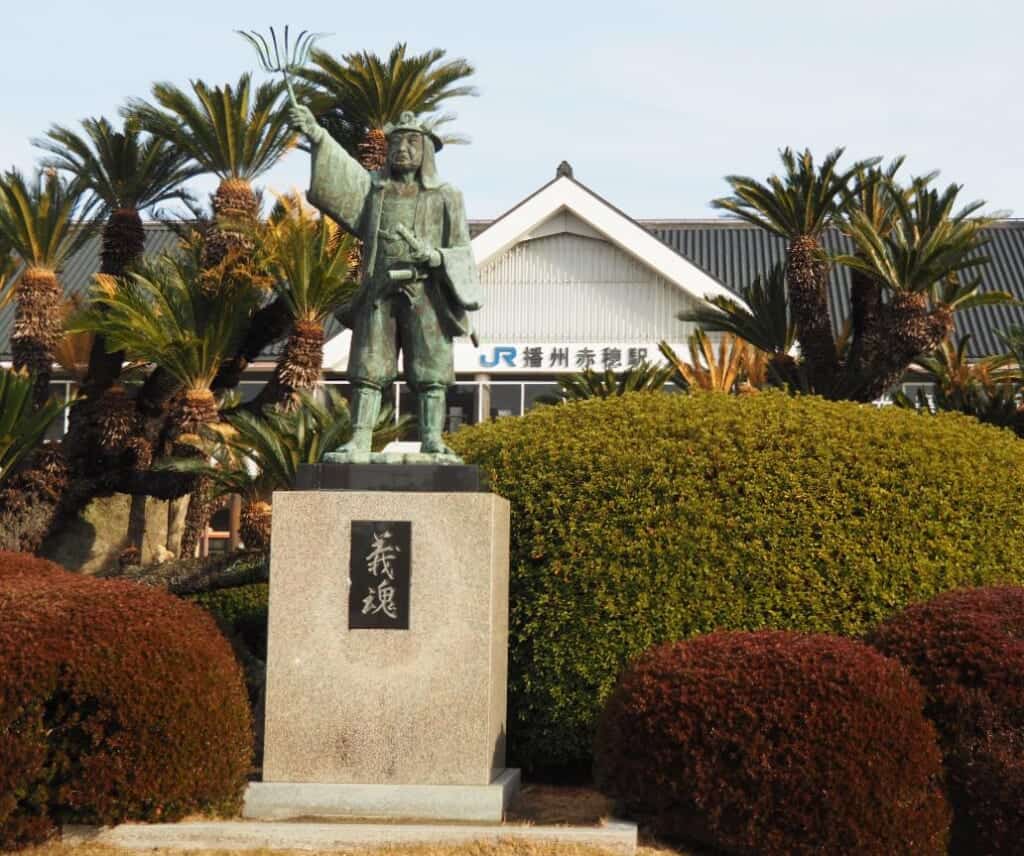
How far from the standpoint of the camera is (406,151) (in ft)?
27.7

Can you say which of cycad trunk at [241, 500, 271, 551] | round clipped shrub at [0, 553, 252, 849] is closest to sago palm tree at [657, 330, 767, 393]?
cycad trunk at [241, 500, 271, 551]

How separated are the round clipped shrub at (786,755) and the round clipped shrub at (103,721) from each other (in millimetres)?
2171

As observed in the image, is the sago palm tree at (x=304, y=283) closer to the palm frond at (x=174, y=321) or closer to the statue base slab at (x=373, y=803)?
the palm frond at (x=174, y=321)

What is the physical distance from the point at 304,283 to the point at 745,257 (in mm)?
15812

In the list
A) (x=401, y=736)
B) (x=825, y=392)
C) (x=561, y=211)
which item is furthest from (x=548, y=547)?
(x=561, y=211)

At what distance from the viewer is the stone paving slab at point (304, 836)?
7.02m

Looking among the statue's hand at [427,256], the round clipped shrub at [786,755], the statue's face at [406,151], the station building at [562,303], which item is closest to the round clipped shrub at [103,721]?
the round clipped shrub at [786,755]

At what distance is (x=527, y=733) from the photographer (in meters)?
9.14

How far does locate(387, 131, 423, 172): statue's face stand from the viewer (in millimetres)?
8438

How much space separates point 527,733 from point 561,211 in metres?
19.0

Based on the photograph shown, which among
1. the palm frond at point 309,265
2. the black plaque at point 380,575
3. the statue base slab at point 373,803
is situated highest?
the palm frond at point 309,265

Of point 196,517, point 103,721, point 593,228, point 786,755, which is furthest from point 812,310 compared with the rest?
point 103,721

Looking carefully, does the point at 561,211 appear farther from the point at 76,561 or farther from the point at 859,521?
the point at 859,521

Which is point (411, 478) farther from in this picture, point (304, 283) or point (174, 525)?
point (174, 525)
